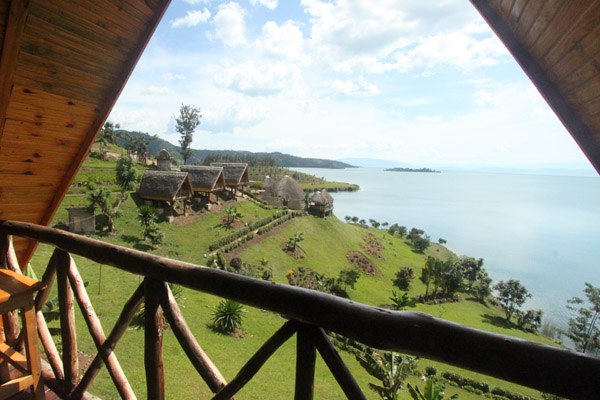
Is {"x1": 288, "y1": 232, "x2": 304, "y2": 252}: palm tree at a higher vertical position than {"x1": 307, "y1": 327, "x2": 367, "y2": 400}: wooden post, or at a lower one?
lower

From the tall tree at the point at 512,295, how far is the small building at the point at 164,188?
25274 millimetres

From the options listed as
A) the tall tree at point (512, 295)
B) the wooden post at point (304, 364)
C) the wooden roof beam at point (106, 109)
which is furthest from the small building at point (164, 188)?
the tall tree at point (512, 295)

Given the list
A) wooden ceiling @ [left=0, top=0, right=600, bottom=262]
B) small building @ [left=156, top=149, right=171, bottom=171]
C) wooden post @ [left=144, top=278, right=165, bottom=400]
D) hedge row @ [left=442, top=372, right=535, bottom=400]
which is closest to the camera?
wooden ceiling @ [left=0, top=0, right=600, bottom=262]

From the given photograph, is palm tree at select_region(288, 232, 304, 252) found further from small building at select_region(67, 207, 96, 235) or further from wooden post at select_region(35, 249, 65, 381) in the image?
wooden post at select_region(35, 249, 65, 381)

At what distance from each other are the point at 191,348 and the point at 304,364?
0.67 m

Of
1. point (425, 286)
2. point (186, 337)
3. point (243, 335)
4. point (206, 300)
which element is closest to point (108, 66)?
point (186, 337)

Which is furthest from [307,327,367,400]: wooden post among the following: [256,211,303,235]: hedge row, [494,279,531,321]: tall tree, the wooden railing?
[494,279,531,321]: tall tree

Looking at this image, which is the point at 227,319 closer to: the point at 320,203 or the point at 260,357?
the point at 260,357

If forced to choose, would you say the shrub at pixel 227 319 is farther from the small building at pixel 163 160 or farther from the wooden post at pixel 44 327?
the small building at pixel 163 160

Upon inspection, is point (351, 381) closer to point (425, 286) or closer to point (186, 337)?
point (186, 337)

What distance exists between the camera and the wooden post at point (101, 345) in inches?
83.8

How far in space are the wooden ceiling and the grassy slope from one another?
5905mm

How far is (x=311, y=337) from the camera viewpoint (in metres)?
1.32

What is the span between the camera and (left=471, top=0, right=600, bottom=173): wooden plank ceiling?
146cm
